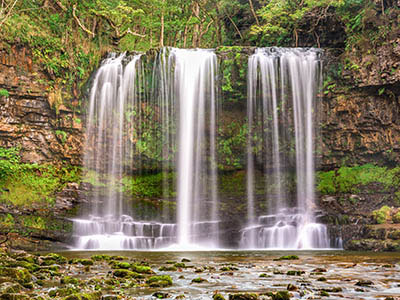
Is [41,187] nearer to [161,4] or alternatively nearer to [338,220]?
[338,220]

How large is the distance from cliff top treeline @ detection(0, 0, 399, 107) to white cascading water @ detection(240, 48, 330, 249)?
250 centimetres

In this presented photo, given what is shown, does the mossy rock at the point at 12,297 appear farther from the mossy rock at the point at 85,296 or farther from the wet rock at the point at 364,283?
the wet rock at the point at 364,283

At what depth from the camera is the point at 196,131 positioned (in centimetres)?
1777

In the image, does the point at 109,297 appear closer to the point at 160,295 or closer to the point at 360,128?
the point at 160,295

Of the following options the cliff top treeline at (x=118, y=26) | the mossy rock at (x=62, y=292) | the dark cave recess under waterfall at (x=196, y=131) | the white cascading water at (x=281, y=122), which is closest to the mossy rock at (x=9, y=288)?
the mossy rock at (x=62, y=292)

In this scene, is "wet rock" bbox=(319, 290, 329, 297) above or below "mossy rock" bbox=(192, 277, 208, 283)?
above

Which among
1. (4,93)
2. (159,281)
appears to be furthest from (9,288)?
(4,93)

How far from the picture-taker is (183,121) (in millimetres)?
17766

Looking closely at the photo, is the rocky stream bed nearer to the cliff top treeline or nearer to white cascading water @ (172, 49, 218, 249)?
white cascading water @ (172, 49, 218, 249)

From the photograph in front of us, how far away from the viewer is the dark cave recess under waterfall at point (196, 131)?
17406 millimetres

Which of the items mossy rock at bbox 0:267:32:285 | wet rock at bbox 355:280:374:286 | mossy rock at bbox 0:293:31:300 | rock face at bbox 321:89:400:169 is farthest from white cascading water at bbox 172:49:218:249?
mossy rock at bbox 0:293:31:300

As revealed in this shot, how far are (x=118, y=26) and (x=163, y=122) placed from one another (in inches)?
256

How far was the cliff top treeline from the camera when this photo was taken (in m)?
16.8

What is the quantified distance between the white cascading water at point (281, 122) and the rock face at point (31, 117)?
26.9 feet
